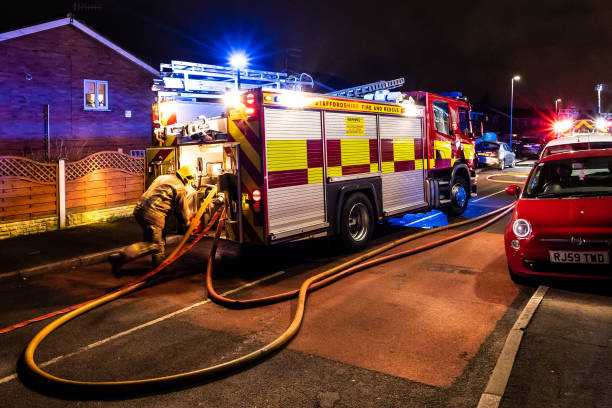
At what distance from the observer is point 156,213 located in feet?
21.4

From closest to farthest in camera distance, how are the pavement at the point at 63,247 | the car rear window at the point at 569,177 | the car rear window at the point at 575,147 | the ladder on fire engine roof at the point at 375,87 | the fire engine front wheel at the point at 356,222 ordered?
the car rear window at the point at 569,177, the pavement at the point at 63,247, the fire engine front wheel at the point at 356,222, the car rear window at the point at 575,147, the ladder on fire engine roof at the point at 375,87

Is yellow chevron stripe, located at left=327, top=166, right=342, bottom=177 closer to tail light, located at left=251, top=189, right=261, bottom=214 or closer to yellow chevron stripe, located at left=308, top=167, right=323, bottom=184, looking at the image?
yellow chevron stripe, located at left=308, top=167, right=323, bottom=184

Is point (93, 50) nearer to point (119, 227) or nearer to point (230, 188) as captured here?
point (119, 227)

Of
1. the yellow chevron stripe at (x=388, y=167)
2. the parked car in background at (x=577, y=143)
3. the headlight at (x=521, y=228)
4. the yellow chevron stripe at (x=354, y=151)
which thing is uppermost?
the parked car in background at (x=577, y=143)

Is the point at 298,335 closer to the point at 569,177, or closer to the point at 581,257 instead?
the point at 581,257

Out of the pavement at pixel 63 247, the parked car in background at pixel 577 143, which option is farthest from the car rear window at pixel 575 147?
the pavement at pixel 63 247

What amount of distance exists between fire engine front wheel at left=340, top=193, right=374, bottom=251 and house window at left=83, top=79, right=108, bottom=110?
603 inches

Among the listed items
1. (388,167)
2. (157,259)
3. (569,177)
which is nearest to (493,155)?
(388,167)

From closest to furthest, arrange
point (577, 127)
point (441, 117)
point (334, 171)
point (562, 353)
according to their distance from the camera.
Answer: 1. point (562, 353)
2. point (334, 171)
3. point (441, 117)
4. point (577, 127)

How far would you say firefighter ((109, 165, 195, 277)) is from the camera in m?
6.43

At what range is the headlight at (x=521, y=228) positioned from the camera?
521 cm

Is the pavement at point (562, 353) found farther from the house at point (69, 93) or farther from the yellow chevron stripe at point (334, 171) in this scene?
the house at point (69, 93)

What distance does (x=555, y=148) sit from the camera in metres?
9.34

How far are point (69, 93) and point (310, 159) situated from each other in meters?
15.3
